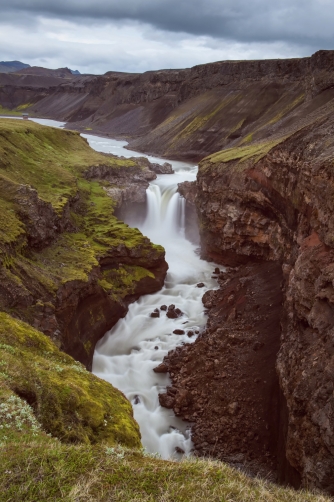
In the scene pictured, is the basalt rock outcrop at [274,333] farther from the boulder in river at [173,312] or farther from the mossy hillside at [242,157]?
the boulder in river at [173,312]

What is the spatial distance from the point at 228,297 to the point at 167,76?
302 feet

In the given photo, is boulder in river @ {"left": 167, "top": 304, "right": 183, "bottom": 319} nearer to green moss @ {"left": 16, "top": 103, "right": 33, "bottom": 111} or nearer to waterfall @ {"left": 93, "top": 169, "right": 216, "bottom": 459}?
waterfall @ {"left": 93, "top": 169, "right": 216, "bottom": 459}

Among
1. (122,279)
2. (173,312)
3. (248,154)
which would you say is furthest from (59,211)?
(248,154)

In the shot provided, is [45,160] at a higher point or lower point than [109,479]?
higher

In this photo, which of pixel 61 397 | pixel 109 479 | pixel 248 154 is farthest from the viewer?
pixel 248 154

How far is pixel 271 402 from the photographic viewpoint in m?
18.0

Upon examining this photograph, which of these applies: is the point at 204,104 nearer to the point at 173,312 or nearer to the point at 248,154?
the point at 248,154

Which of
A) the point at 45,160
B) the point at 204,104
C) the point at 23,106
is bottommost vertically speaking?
the point at 45,160

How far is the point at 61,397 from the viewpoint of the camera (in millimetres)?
Answer: 10305

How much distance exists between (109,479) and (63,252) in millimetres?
19894

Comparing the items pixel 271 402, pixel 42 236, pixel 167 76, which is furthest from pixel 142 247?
pixel 167 76

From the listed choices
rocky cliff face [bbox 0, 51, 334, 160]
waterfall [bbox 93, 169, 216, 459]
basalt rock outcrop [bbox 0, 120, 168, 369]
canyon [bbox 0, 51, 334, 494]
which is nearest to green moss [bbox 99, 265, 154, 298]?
basalt rock outcrop [bbox 0, 120, 168, 369]

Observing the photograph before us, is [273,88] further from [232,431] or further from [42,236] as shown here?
[232,431]

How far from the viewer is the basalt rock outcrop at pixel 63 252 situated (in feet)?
65.0
